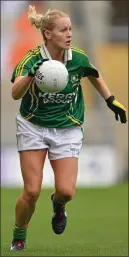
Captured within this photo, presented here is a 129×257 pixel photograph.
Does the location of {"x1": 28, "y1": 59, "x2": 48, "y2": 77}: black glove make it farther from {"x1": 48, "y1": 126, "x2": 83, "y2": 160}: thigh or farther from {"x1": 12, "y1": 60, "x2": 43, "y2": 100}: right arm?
{"x1": 48, "y1": 126, "x2": 83, "y2": 160}: thigh

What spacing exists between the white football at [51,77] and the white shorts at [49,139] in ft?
2.00

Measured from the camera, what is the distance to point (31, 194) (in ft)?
27.2

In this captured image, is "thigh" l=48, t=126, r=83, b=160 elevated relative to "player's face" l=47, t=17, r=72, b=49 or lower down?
lower down

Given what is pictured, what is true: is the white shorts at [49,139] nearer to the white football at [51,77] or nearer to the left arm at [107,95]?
the left arm at [107,95]

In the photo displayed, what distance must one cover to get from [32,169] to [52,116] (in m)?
0.50

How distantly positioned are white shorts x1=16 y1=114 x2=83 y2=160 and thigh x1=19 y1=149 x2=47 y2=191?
63mm

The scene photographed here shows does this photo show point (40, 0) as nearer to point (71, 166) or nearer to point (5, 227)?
point (5, 227)

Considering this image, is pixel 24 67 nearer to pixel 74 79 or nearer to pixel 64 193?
pixel 74 79

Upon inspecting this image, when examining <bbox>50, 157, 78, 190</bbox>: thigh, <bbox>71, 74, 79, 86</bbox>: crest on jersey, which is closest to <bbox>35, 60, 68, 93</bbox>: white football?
<bbox>71, 74, 79, 86</bbox>: crest on jersey

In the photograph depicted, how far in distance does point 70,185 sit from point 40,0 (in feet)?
52.2

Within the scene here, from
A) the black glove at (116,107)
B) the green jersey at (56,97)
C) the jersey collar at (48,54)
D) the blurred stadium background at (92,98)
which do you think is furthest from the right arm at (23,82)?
the blurred stadium background at (92,98)

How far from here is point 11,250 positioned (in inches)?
338

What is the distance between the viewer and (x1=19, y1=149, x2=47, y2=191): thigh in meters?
8.24

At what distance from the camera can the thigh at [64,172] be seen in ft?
27.3
